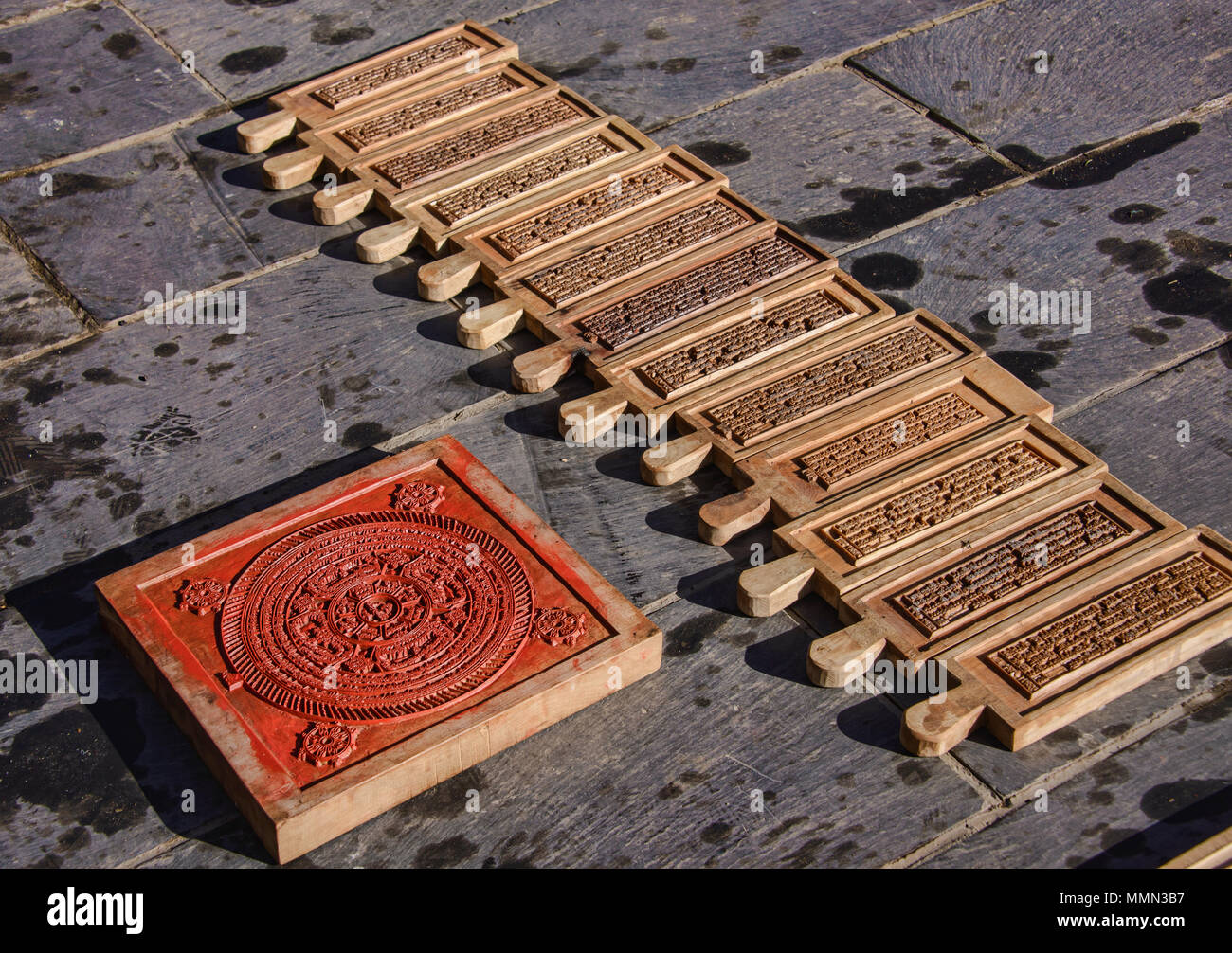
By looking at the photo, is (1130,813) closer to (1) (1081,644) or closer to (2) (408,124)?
(1) (1081,644)

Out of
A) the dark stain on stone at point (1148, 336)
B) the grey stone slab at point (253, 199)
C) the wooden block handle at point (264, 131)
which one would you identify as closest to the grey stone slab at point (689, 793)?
the dark stain on stone at point (1148, 336)

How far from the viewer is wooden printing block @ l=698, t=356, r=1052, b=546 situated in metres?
5.31

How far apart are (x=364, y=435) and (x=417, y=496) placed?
1.91ft

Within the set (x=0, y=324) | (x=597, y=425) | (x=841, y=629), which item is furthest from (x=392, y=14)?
(x=841, y=629)

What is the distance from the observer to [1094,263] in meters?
6.46

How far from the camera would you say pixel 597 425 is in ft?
18.6

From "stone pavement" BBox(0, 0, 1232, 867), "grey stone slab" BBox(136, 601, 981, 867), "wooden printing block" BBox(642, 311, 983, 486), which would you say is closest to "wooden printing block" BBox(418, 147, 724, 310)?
"stone pavement" BBox(0, 0, 1232, 867)

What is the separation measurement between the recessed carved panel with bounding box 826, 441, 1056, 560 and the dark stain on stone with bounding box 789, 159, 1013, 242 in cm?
157

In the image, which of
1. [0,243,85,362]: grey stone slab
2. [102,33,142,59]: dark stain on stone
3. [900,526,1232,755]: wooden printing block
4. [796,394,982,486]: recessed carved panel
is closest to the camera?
[900,526,1232,755]: wooden printing block

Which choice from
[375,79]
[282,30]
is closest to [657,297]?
[375,79]

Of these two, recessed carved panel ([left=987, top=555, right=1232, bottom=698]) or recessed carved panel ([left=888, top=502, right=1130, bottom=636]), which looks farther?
recessed carved panel ([left=888, top=502, right=1130, bottom=636])

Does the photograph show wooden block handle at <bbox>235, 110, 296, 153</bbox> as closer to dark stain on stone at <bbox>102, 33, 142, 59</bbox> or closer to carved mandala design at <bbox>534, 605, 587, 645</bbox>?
A: dark stain on stone at <bbox>102, 33, 142, 59</bbox>

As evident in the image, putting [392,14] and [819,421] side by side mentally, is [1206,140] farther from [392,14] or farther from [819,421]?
[392,14]

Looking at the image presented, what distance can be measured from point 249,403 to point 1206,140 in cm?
453
